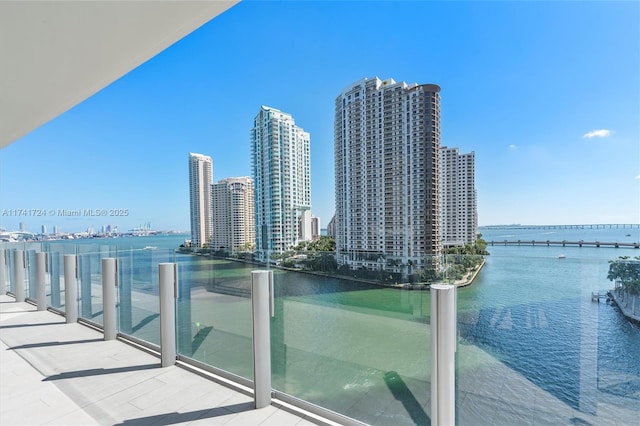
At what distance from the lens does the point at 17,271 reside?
5262 millimetres

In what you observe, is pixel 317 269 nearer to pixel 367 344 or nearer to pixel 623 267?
pixel 367 344

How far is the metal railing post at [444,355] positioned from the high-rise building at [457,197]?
66.2 feet

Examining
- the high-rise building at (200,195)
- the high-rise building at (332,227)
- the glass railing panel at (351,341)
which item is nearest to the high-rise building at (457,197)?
the high-rise building at (332,227)

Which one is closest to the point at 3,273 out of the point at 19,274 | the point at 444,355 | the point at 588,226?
the point at 19,274

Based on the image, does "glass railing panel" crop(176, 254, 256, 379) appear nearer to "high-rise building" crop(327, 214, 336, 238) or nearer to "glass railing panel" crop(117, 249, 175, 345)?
"glass railing panel" crop(117, 249, 175, 345)

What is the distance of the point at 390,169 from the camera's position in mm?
22438

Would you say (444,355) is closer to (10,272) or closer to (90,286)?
(90,286)

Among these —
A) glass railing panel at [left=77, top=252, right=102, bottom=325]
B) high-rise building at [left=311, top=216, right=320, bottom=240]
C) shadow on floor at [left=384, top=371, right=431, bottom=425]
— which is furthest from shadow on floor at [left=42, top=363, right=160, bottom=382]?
high-rise building at [left=311, top=216, right=320, bottom=240]

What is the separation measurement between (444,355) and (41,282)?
19.4 ft

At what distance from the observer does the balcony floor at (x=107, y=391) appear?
1.89m

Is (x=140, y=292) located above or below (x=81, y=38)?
below

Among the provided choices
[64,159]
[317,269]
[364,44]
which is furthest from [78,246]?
[64,159]

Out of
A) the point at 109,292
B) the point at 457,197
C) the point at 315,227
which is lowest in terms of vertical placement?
the point at 315,227

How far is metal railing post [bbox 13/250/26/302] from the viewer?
5.16 m
